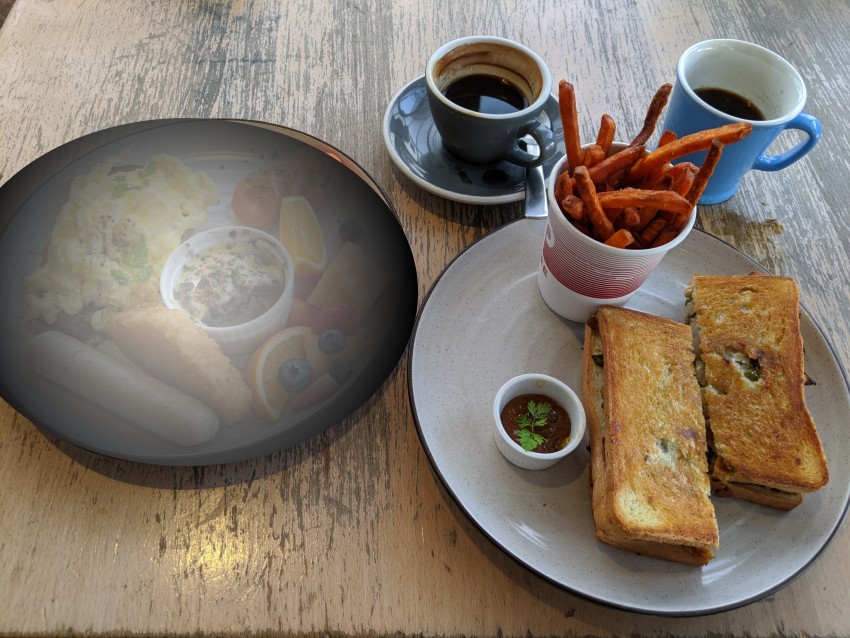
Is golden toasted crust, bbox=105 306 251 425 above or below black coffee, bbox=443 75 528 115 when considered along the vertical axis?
below

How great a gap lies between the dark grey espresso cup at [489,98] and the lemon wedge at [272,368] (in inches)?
19.8

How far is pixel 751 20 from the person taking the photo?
1.72 meters

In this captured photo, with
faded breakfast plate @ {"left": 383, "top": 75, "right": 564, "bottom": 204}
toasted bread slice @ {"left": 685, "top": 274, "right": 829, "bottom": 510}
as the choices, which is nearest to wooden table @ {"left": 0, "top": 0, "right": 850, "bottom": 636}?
faded breakfast plate @ {"left": 383, "top": 75, "right": 564, "bottom": 204}

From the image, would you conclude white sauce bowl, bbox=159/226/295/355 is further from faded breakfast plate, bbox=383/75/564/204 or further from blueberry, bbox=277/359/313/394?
faded breakfast plate, bbox=383/75/564/204

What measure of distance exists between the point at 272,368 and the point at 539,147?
2.22 ft

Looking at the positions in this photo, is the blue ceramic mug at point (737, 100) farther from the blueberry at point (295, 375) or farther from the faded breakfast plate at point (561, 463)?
the blueberry at point (295, 375)

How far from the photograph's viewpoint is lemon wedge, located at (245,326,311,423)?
0.98 metres

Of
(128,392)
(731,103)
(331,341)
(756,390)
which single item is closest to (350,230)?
(331,341)

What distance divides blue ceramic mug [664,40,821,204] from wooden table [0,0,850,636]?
10 centimetres

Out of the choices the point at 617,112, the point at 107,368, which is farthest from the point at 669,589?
the point at 617,112

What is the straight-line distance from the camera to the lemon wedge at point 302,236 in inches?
43.6

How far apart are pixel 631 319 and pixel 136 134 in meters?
1.01

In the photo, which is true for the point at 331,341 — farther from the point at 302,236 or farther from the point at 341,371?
the point at 302,236

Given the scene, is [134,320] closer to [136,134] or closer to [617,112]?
[136,134]
